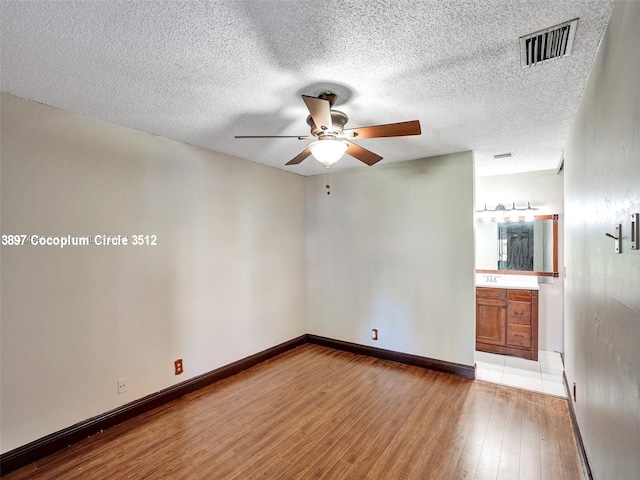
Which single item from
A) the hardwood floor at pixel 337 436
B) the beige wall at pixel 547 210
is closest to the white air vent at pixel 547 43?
the hardwood floor at pixel 337 436

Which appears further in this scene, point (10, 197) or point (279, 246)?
point (279, 246)

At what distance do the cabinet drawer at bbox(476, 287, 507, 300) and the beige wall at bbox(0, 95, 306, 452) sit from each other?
109 inches

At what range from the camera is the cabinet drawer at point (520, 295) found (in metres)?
3.88

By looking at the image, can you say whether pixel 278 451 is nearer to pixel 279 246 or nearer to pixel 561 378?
pixel 279 246

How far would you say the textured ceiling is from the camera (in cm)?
136

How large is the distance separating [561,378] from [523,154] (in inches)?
93.3

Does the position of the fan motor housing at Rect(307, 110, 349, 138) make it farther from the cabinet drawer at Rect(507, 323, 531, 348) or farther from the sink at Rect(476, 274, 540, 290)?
the cabinet drawer at Rect(507, 323, 531, 348)

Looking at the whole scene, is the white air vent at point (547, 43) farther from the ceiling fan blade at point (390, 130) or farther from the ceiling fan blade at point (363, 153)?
the ceiling fan blade at point (363, 153)

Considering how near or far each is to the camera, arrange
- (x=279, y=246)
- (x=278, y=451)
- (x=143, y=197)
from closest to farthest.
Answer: (x=278, y=451) < (x=143, y=197) < (x=279, y=246)

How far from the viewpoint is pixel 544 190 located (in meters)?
4.25

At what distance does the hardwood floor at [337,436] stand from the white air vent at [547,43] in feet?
7.95

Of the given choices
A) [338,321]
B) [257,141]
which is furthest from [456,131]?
[338,321]

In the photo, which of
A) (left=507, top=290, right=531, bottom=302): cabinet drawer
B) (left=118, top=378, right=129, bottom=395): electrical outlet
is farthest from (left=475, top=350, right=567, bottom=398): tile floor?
(left=118, top=378, right=129, bottom=395): electrical outlet

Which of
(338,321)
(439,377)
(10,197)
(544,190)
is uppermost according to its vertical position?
(544,190)
